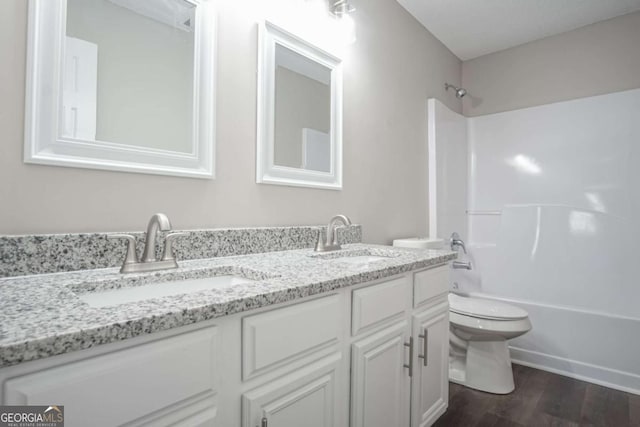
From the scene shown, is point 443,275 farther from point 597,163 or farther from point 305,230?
point 597,163

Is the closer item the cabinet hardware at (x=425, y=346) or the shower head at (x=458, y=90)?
the cabinet hardware at (x=425, y=346)

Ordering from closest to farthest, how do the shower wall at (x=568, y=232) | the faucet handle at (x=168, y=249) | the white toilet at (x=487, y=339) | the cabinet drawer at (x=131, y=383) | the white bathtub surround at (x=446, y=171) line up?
the cabinet drawer at (x=131, y=383)
the faucet handle at (x=168, y=249)
the white toilet at (x=487, y=339)
the shower wall at (x=568, y=232)
the white bathtub surround at (x=446, y=171)

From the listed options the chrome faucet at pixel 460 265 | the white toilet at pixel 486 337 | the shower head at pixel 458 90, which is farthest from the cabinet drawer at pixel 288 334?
the shower head at pixel 458 90

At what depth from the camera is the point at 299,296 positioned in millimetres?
788

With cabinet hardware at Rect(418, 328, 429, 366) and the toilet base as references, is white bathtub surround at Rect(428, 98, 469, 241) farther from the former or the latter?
cabinet hardware at Rect(418, 328, 429, 366)

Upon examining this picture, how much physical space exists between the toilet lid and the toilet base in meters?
0.18

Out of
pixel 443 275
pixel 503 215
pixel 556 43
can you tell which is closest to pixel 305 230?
pixel 443 275

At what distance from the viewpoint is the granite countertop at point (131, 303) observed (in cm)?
46

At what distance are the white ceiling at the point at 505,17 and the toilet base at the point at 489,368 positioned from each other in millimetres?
2195

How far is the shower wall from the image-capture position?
2.23m

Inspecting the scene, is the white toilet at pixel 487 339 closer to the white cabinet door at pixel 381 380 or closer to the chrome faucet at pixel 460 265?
the chrome faucet at pixel 460 265

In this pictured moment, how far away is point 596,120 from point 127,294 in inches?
122

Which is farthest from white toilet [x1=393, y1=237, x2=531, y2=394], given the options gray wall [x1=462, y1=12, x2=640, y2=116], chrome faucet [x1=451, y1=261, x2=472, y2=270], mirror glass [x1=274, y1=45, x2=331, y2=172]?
gray wall [x1=462, y1=12, x2=640, y2=116]

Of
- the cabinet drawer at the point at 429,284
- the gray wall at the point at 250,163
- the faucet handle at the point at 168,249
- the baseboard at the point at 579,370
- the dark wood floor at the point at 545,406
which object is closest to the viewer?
the gray wall at the point at 250,163
